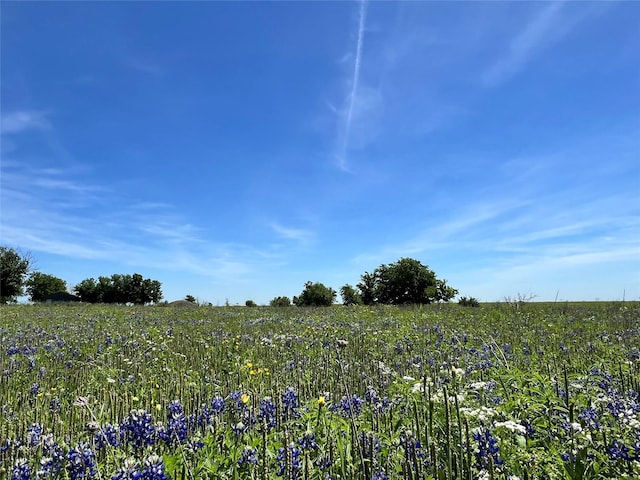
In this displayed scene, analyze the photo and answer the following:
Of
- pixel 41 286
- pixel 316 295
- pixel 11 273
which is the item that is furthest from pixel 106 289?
pixel 316 295

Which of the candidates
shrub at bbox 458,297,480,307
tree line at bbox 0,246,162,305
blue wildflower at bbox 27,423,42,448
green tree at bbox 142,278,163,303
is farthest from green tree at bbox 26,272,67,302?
blue wildflower at bbox 27,423,42,448

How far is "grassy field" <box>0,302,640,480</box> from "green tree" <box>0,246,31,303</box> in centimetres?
4917

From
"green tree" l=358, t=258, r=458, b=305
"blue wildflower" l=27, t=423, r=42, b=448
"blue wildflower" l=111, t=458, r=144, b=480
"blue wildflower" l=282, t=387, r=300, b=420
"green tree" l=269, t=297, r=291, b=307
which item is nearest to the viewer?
"blue wildflower" l=111, t=458, r=144, b=480

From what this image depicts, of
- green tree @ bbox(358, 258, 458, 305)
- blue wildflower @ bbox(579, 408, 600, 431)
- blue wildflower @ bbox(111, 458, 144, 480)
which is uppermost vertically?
green tree @ bbox(358, 258, 458, 305)

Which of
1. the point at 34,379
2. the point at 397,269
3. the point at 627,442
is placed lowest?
the point at 34,379

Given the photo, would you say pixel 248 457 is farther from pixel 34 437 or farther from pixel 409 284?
pixel 409 284

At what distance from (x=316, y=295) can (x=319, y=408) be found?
1791 inches

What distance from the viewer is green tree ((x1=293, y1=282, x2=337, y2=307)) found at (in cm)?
4691

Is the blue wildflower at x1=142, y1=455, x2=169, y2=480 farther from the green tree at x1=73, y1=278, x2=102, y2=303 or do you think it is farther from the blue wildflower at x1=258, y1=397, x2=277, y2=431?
the green tree at x1=73, y1=278, x2=102, y2=303

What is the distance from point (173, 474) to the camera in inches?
94.4

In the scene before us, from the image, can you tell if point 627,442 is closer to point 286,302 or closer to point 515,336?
point 515,336

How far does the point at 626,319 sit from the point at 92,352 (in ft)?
47.5

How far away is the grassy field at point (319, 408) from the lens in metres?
2.28

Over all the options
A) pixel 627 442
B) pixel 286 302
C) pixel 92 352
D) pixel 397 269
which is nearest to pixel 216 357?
pixel 92 352
